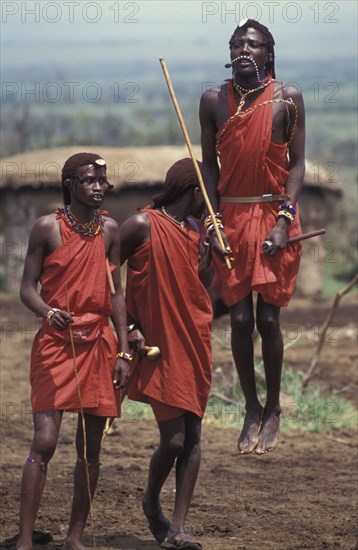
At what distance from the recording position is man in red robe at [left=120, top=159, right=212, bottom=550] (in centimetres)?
721

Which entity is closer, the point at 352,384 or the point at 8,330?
the point at 352,384

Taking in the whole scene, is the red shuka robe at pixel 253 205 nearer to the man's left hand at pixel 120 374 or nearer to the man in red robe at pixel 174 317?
the man in red robe at pixel 174 317

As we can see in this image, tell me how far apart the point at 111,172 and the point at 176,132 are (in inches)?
722

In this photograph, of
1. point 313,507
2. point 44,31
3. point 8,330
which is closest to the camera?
point 313,507

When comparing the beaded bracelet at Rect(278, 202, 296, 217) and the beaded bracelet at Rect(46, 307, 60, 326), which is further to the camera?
the beaded bracelet at Rect(278, 202, 296, 217)

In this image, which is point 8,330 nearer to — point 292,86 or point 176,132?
point 292,86

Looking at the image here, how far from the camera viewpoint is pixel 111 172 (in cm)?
2014

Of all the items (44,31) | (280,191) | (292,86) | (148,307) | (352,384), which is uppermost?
(44,31)

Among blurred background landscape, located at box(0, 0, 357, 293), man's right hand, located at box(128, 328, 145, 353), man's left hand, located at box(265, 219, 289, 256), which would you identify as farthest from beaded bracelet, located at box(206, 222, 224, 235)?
blurred background landscape, located at box(0, 0, 357, 293)

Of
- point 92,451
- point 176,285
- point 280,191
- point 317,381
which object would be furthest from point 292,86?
point 317,381

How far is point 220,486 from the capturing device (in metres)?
9.55

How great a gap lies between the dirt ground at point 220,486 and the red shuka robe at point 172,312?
0.94 m

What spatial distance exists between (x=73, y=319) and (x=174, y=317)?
0.63 metres

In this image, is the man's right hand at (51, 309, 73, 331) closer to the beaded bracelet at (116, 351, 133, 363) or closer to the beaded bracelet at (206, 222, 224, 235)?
the beaded bracelet at (116, 351, 133, 363)
